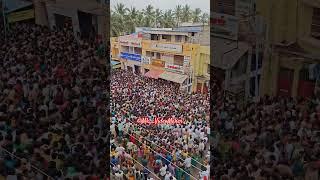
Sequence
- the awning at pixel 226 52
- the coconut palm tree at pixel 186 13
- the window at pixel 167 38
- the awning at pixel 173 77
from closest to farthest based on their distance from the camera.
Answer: the awning at pixel 226 52, the coconut palm tree at pixel 186 13, the window at pixel 167 38, the awning at pixel 173 77

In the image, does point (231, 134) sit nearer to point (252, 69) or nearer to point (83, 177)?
point (252, 69)

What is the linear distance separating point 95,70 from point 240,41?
1.43 metres


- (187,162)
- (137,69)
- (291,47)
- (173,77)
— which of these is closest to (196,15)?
(173,77)

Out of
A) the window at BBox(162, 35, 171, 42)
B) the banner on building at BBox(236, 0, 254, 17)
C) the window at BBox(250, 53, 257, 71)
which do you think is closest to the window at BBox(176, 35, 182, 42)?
the window at BBox(162, 35, 171, 42)

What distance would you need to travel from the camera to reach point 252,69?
167 inches

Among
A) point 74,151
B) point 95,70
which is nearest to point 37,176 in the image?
point 74,151

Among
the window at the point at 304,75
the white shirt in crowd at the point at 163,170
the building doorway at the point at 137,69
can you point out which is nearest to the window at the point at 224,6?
the window at the point at 304,75

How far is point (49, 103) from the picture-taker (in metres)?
4.21

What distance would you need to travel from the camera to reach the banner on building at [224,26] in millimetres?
4352

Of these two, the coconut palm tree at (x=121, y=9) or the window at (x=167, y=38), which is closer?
the coconut palm tree at (x=121, y=9)

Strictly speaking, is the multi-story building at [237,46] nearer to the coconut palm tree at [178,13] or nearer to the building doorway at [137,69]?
the coconut palm tree at [178,13]

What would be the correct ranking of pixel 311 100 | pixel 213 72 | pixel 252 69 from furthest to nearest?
pixel 213 72
pixel 252 69
pixel 311 100

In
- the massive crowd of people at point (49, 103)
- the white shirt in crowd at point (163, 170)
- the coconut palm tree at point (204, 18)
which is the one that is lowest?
the white shirt in crowd at point (163, 170)

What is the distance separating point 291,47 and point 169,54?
2.22m
